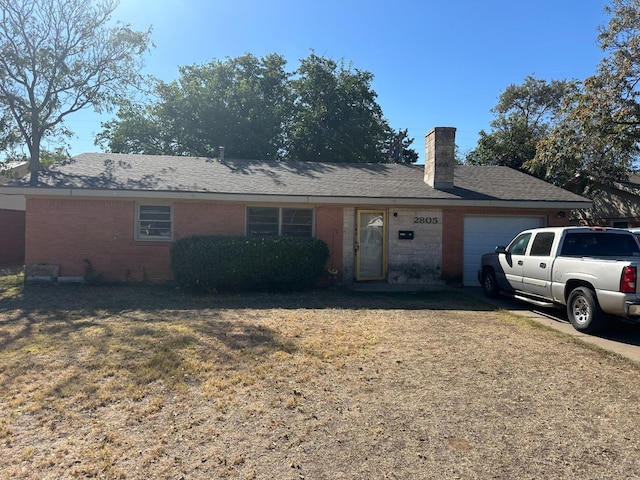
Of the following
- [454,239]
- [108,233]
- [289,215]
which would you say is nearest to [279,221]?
[289,215]

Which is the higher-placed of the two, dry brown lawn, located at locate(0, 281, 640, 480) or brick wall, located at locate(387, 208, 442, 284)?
brick wall, located at locate(387, 208, 442, 284)

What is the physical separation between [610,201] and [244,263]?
736 inches

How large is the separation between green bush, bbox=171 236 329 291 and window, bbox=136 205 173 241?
50.0 inches

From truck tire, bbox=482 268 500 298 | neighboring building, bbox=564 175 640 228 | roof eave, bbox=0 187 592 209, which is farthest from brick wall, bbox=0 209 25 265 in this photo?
neighboring building, bbox=564 175 640 228

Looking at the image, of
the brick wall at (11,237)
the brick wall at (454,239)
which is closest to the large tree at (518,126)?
the brick wall at (454,239)

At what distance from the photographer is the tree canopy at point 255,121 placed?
25812 millimetres

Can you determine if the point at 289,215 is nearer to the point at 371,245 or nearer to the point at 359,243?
the point at 359,243

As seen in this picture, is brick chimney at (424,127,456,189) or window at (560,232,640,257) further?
brick chimney at (424,127,456,189)

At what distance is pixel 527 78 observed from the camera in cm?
3400

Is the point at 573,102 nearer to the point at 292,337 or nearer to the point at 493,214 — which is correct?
the point at 493,214

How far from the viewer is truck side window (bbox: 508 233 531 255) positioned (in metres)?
9.29

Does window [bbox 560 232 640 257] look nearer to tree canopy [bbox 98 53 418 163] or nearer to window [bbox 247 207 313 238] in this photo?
window [bbox 247 207 313 238]

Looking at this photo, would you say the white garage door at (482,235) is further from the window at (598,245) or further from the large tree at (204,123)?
the large tree at (204,123)

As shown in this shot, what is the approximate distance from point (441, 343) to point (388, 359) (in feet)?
4.00
